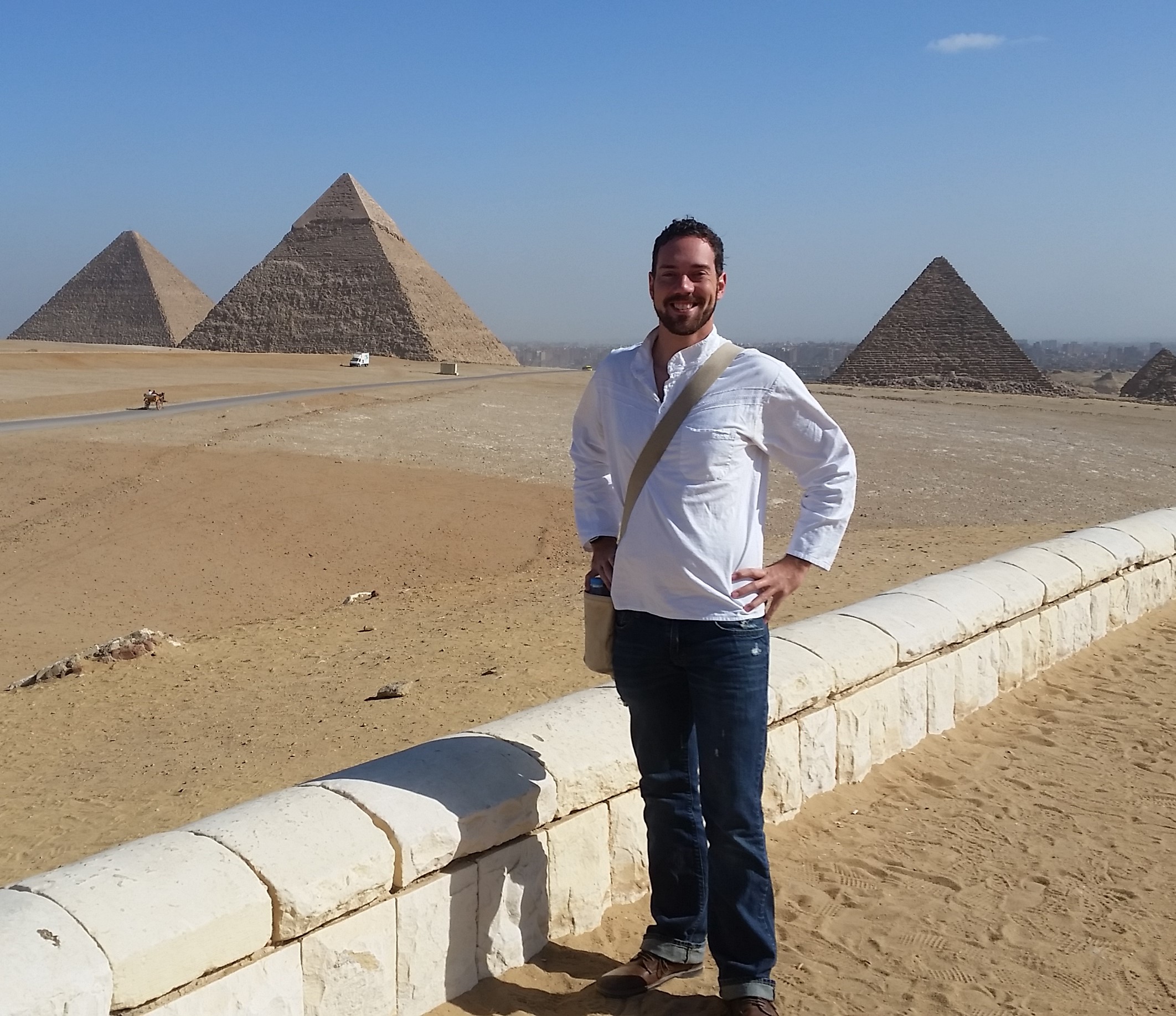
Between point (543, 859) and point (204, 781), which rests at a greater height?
point (543, 859)

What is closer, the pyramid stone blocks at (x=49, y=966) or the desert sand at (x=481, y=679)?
the pyramid stone blocks at (x=49, y=966)

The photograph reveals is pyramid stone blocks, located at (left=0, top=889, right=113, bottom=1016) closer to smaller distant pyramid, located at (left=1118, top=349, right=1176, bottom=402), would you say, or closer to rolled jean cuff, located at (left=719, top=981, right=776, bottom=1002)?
rolled jean cuff, located at (left=719, top=981, right=776, bottom=1002)

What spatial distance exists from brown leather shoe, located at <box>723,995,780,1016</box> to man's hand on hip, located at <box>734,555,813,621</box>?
0.76 metres

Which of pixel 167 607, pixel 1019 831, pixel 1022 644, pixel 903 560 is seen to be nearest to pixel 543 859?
pixel 1019 831

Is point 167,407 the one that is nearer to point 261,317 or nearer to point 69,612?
point 69,612

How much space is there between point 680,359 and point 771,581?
48 cm

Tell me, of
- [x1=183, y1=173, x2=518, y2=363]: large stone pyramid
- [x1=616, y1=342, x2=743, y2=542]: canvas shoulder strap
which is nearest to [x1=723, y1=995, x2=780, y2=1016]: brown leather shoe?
[x1=616, y1=342, x2=743, y2=542]: canvas shoulder strap

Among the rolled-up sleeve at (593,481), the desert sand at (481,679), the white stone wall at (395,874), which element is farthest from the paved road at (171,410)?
the rolled-up sleeve at (593,481)

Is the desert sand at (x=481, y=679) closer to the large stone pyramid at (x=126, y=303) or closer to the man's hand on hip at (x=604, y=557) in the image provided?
the man's hand on hip at (x=604, y=557)

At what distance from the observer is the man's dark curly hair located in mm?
2281

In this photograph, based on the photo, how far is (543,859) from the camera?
2533mm

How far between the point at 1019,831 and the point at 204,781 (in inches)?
102

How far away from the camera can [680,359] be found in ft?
7.47

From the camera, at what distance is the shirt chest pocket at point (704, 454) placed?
2191 mm
